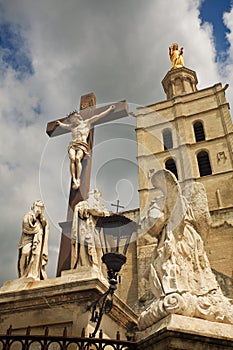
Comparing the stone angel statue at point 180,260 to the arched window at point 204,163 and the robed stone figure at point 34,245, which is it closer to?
the robed stone figure at point 34,245

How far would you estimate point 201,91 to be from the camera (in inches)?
1314

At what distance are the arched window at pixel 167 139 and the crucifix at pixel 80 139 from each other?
78.5ft

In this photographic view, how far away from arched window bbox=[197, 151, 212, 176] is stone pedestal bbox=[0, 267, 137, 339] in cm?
2477

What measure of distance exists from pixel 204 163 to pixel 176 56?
1707 cm

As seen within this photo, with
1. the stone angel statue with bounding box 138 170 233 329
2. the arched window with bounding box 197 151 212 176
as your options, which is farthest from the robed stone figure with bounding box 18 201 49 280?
the arched window with bounding box 197 151 212 176

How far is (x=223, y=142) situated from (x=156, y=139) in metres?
6.31

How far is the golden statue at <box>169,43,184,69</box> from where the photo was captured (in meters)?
40.0

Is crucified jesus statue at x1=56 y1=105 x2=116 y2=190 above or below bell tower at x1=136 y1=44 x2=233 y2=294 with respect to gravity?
below

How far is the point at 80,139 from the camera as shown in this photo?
753 centimetres

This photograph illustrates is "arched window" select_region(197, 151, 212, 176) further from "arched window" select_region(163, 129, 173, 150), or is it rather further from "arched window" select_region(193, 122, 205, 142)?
"arched window" select_region(163, 129, 173, 150)

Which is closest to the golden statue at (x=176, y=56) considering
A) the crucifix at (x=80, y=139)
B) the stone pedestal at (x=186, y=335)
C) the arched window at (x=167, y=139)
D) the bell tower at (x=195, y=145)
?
the bell tower at (x=195, y=145)

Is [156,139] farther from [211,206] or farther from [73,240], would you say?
[73,240]

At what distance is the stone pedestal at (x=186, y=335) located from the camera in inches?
122

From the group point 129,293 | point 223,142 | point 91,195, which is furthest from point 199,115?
point 91,195
